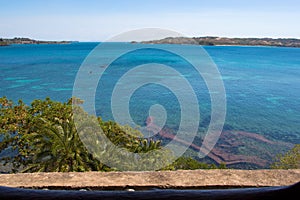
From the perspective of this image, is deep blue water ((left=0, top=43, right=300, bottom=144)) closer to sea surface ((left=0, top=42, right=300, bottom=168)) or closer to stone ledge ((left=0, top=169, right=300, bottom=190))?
sea surface ((left=0, top=42, right=300, bottom=168))

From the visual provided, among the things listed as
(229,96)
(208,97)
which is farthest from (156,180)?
(229,96)

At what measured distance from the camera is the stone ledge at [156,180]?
3.50 metres

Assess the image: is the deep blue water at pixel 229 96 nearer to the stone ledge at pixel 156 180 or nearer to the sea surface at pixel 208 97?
the sea surface at pixel 208 97

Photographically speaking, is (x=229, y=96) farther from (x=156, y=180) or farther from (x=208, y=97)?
(x=156, y=180)

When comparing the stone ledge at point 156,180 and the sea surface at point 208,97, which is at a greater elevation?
the stone ledge at point 156,180

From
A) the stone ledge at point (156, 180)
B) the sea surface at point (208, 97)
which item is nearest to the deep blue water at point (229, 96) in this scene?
the sea surface at point (208, 97)

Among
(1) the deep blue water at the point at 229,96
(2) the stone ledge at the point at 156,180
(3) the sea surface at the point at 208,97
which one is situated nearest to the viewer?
(2) the stone ledge at the point at 156,180

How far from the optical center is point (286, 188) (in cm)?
69

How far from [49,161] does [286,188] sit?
12.5m

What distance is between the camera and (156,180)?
3.65 m

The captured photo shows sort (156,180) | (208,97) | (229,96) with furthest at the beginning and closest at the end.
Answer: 1. (229,96)
2. (208,97)
3. (156,180)

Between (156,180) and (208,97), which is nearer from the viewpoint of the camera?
(156,180)

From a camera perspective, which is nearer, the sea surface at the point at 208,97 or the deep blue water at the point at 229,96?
the sea surface at the point at 208,97

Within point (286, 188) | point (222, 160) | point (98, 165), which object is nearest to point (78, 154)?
point (98, 165)
